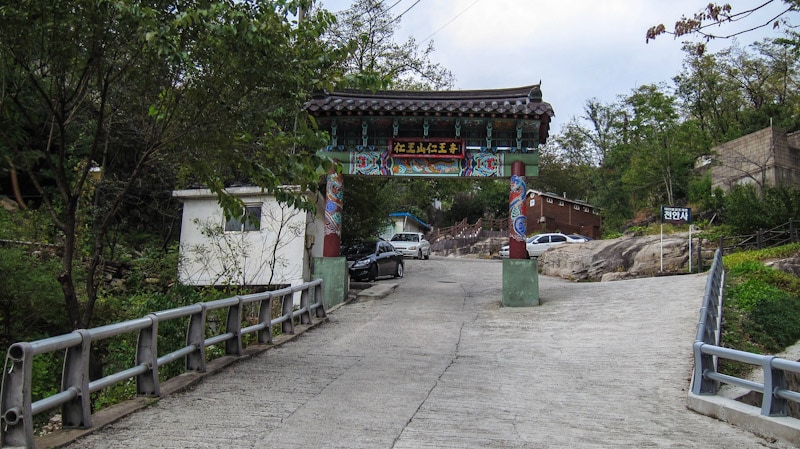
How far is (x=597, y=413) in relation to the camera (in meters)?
6.43

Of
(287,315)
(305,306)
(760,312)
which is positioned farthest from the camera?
(305,306)

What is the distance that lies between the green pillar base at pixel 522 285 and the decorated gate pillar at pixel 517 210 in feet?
1.63

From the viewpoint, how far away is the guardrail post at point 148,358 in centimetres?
638

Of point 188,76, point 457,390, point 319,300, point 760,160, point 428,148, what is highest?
point 760,160

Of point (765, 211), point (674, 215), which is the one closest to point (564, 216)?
point (765, 211)

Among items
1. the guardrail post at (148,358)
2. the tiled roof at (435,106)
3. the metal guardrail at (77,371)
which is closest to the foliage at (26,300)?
the metal guardrail at (77,371)

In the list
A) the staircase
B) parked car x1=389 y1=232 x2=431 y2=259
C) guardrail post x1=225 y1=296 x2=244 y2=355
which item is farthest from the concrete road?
the staircase

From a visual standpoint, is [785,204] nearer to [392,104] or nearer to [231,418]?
[392,104]

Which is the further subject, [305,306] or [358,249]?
[358,249]

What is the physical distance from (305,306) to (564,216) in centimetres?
3461

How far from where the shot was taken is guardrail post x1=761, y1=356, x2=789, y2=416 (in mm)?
5738

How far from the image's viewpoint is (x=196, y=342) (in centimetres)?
762

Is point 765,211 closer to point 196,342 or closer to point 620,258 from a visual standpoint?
point 620,258

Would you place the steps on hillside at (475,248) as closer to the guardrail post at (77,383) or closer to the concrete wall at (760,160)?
the concrete wall at (760,160)
